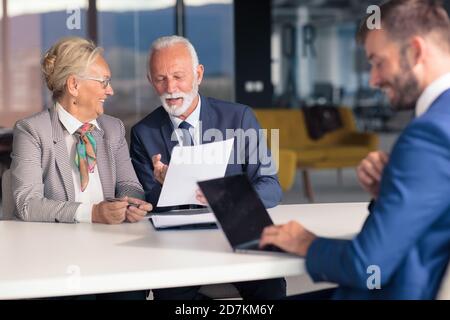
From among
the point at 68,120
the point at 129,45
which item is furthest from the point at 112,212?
the point at 129,45

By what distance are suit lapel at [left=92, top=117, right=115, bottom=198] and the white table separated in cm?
34

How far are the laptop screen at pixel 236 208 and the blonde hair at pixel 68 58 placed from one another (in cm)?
99

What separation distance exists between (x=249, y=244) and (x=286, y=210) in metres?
0.72

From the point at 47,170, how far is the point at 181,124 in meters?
0.58

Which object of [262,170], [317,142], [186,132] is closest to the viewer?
[262,170]

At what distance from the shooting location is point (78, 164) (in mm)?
2727

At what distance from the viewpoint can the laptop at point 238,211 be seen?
1941mm

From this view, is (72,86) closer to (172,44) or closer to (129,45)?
(172,44)

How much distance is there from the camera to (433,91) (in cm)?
169

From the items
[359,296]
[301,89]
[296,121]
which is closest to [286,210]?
[359,296]

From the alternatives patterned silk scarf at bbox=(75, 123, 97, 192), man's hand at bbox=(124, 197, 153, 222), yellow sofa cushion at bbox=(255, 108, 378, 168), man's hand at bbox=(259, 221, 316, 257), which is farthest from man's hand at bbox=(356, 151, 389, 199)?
yellow sofa cushion at bbox=(255, 108, 378, 168)

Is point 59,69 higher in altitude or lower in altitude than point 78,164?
higher

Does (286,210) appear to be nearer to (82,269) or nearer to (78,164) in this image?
(78,164)

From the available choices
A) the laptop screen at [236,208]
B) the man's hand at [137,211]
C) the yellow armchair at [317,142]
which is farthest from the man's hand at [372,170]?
the yellow armchair at [317,142]
